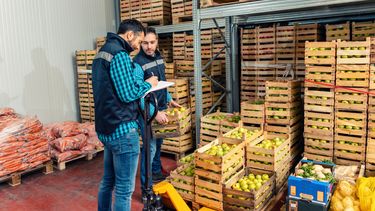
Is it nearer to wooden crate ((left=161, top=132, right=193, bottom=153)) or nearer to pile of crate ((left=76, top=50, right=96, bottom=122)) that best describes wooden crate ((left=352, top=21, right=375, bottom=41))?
wooden crate ((left=161, top=132, right=193, bottom=153))

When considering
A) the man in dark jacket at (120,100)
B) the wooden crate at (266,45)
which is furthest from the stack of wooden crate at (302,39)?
the man in dark jacket at (120,100)

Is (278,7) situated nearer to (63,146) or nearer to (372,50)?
(372,50)

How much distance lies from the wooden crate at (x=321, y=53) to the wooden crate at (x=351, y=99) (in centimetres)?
48

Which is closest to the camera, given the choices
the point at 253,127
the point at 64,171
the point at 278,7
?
the point at 278,7

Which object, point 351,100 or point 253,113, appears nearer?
point 351,100

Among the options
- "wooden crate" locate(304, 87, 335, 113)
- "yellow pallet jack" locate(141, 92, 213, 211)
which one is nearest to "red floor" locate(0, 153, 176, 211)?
"yellow pallet jack" locate(141, 92, 213, 211)

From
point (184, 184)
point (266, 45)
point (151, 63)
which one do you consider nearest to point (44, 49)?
point (151, 63)

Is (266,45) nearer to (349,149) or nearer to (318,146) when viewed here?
(318,146)

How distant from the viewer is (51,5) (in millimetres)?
8797

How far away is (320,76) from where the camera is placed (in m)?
5.38

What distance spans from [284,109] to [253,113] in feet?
1.73

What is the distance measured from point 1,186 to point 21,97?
288 centimetres

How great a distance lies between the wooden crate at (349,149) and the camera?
5.22m

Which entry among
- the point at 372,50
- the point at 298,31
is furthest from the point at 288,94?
the point at 298,31
